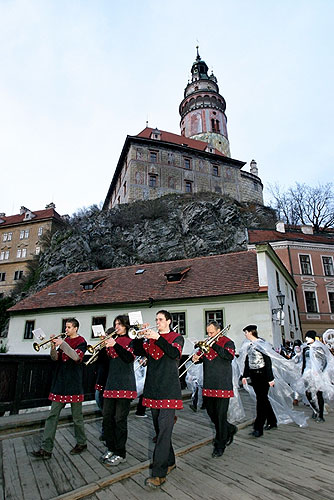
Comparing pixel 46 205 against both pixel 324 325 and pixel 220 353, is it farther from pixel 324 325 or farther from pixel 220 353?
pixel 220 353

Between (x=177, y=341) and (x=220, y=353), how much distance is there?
1473mm

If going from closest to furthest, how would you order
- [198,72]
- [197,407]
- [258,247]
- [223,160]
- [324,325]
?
1. [197,407]
2. [258,247]
3. [324,325]
4. [223,160]
5. [198,72]

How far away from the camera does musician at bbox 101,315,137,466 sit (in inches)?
180

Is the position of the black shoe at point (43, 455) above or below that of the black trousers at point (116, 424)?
below

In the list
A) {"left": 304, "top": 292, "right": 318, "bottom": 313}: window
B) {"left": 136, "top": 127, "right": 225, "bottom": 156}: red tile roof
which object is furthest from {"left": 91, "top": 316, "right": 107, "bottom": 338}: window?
{"left": 136, "top": 127, "right": 225, "bottom": 156}: red tile roof

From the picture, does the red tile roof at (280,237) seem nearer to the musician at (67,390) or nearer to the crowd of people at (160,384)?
the crowd of people at (160,384)

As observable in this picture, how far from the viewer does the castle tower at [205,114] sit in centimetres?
6594

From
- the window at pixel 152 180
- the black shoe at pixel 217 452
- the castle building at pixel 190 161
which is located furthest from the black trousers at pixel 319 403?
the window at pixel 152 180

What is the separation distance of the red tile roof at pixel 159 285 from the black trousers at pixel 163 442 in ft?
45.3

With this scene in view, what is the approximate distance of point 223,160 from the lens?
59.7m

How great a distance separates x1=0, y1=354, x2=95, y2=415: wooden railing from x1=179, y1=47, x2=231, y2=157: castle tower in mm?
62463

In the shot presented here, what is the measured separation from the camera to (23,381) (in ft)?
26.2

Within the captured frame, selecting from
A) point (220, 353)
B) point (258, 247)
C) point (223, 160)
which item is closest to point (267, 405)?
point (220, 353)

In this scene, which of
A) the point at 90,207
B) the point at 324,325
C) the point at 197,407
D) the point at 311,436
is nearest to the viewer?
the point at 311,436
